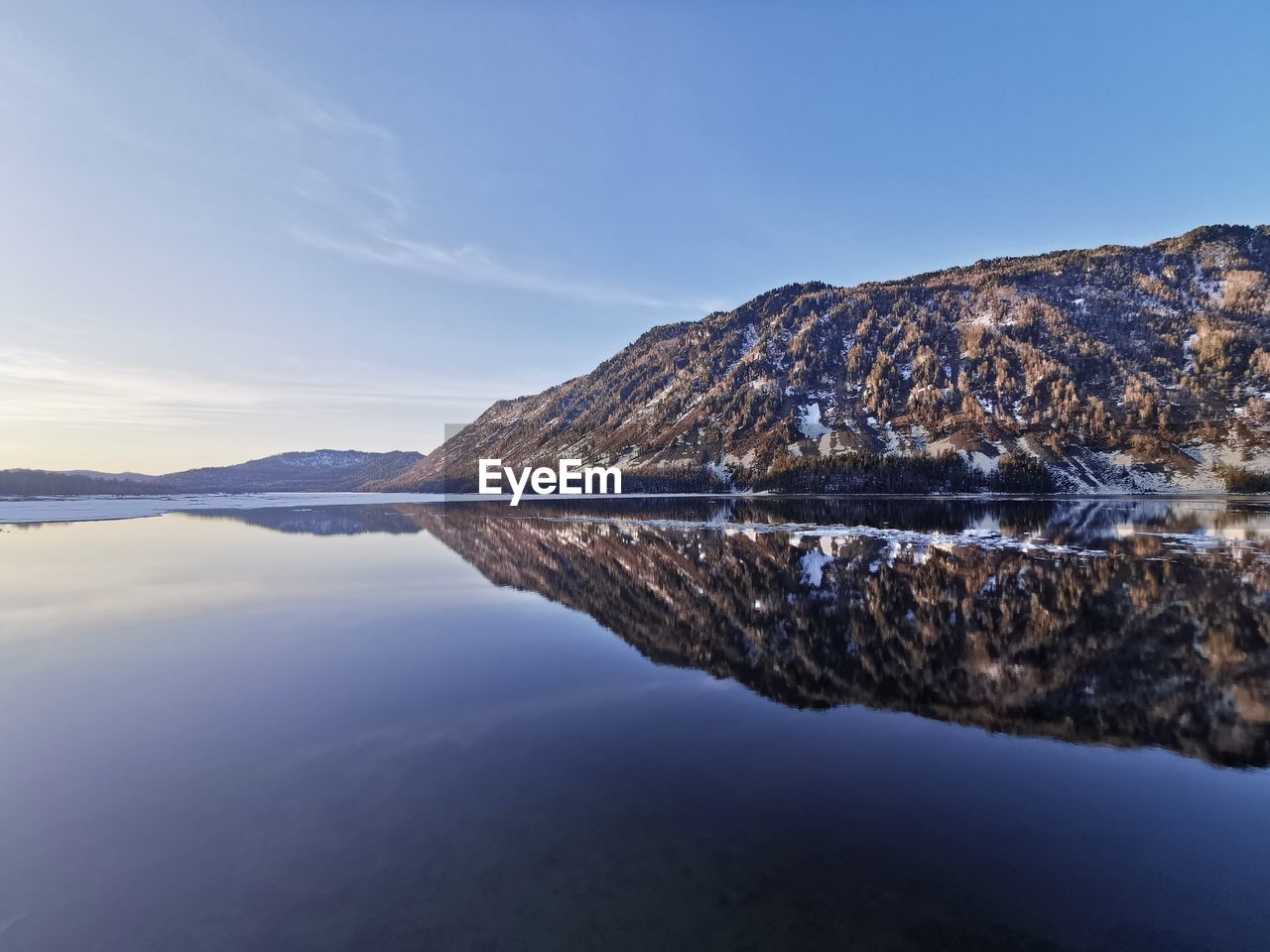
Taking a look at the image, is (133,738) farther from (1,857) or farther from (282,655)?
(282,655)

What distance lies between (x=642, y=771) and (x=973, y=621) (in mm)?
20017

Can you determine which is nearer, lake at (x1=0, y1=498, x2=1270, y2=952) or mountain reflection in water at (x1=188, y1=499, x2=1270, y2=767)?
lake at (x1=0, y1=498, x2=1270, y2=952)

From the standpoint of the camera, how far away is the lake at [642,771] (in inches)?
320

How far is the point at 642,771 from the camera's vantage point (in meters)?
12.6

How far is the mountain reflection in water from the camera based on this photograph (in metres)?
16.3

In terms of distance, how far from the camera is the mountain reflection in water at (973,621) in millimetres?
16328

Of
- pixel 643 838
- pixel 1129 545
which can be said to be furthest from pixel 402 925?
pixel 1129 545

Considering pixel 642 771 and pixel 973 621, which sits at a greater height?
pixel 642 771

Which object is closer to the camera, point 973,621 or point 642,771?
point 642,771

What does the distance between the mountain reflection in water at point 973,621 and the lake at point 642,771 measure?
0.72 ft

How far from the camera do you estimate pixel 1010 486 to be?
172m

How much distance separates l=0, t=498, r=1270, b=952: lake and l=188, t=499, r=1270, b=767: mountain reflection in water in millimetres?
219

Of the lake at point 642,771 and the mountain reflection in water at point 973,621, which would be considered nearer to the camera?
the lake at point 642,771

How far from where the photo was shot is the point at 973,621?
82.3 feet
